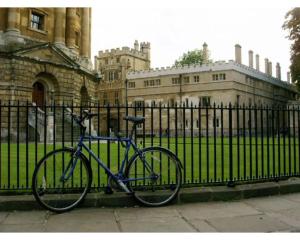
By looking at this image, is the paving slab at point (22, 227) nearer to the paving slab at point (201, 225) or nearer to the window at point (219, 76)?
the paving slab at point (201, 225)

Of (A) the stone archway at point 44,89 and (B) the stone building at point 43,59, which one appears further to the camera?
(A) the stone archway at point 44,89

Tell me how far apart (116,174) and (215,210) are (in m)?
1.43

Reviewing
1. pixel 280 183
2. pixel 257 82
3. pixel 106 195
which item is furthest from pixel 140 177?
pixel 257 82

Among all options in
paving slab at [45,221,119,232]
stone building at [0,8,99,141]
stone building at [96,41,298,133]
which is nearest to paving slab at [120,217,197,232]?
paving slab at [45,221,119,232]

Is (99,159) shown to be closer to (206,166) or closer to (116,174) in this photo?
(116,174)

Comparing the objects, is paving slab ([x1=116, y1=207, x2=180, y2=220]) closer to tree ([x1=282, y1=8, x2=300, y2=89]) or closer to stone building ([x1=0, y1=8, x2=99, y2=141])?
stone building ([x1=0, y1=8, x2=99, y2=141])

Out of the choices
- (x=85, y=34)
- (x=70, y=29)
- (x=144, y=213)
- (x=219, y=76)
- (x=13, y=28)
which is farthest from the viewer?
(x=219, y=76)

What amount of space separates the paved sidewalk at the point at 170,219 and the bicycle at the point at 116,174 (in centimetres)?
19

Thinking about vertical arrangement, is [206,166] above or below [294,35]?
below

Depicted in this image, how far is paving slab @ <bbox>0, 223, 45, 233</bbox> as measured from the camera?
396 cm

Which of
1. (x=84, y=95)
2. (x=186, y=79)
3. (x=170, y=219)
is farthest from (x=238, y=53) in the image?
(x=170, y=219)

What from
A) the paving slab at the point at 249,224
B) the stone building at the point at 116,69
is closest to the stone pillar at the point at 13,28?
the stone building at the point at 116,69

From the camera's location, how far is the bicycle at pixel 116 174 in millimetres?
4840

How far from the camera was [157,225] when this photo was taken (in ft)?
13.7
